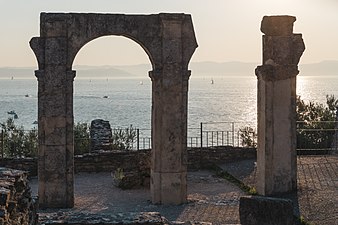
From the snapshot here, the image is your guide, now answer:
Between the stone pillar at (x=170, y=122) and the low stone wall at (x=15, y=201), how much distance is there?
6663 mm

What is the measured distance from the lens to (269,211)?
9.55 m

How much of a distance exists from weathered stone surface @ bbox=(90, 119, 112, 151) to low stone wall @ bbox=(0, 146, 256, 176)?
1.04 metres

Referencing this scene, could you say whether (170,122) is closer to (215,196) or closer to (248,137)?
(215,196)

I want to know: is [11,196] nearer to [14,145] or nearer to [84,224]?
[84,224]

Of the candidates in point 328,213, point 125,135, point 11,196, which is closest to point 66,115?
point 328,213

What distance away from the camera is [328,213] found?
10.8 meters

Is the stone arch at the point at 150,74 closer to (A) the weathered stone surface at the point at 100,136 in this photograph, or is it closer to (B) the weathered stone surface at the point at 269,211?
(B) the weathered stone surface at the point at 269,211

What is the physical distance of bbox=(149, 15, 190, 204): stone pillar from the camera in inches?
523

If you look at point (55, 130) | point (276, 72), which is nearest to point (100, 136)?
point (55, 130)

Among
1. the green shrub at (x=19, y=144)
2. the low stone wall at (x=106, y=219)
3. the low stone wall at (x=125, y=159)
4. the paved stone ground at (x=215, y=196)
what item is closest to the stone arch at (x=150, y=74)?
the paved stone ground at (x=215, y=196)

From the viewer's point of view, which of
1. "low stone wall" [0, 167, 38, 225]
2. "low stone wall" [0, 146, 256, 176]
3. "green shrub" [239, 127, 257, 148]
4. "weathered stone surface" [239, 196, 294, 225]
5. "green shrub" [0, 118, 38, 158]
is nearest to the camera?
"low stone wall" [0, 167, 38, 225]

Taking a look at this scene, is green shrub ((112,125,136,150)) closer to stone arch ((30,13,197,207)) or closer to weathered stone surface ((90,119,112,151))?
weathered stone surface ((90,119,112,151))

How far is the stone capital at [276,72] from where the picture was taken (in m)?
13.0

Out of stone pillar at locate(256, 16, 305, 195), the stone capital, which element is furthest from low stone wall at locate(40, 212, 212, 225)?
the stone capital
